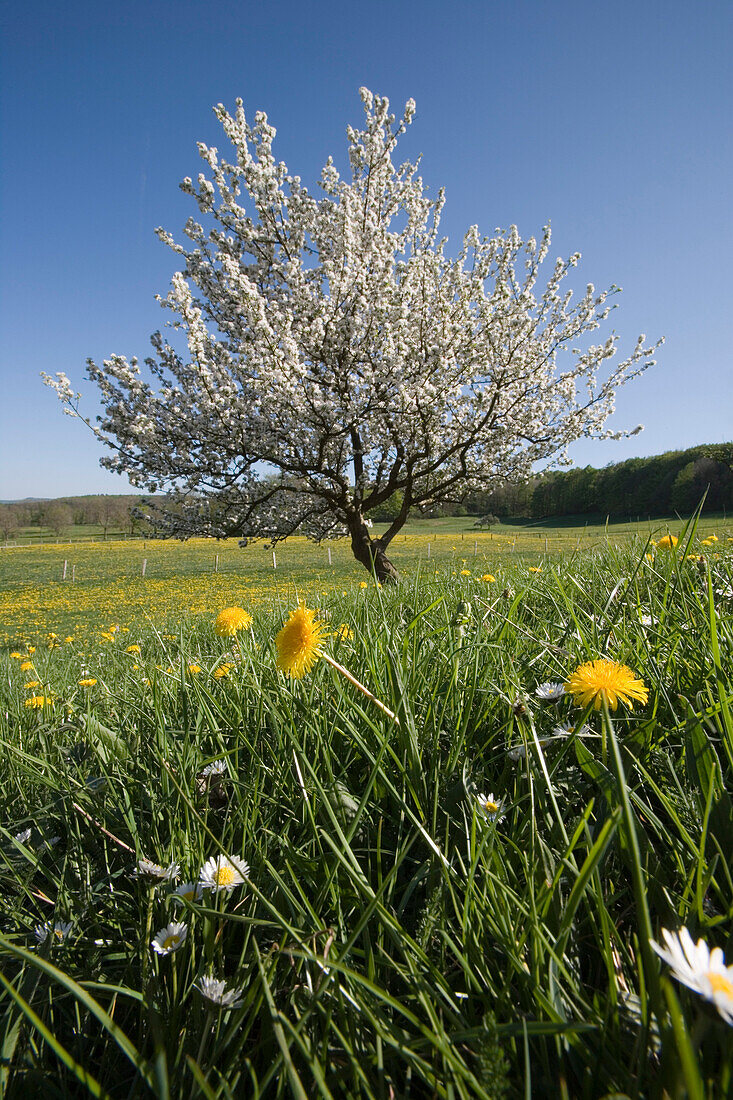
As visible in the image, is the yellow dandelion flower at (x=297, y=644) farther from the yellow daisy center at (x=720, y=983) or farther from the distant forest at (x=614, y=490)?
the distant forest at (x=614, y=490)

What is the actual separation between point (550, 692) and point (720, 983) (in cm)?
64

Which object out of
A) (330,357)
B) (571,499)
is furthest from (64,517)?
(330,357)

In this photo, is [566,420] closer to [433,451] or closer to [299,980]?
[433,451]

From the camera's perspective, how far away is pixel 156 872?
2.69ft

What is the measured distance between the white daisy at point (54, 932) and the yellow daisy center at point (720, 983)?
0.86m

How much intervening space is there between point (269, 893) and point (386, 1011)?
0.88 feet

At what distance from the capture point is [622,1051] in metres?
0.50

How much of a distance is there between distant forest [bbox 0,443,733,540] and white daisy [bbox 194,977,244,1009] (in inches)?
427

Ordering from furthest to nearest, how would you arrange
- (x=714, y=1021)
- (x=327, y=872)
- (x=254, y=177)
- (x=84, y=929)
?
(x=254, y=177)
(x=84, y=929)
(x=327, y=872)
(x=714, y=1021)

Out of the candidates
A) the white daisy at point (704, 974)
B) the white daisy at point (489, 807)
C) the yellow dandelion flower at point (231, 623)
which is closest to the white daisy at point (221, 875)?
the white daisy at point (489, 807)

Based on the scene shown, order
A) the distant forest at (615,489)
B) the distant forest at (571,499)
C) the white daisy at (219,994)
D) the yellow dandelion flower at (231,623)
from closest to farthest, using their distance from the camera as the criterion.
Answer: the white daisy at (219,994)
the yellow dandelion flower at (231,623)
the distant forest at (571,499)
the distant forest at (615,489)

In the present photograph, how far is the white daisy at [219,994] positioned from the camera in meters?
0.62

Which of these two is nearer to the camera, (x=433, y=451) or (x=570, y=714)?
(x=570, y=714)

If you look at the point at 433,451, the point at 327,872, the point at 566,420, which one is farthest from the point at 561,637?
the point at 566,420
